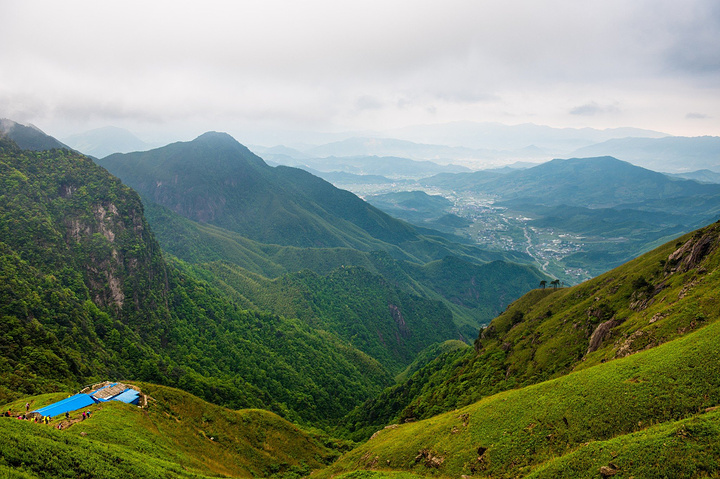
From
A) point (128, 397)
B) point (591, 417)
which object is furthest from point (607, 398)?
point (128, 397)

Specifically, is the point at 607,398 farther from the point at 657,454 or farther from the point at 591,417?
the point at 657,454

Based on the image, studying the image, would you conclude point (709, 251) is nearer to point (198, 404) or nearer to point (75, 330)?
point (198, 404)

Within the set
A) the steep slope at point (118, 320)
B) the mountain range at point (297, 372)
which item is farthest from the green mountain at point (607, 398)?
the steep slope at point (118, 320)

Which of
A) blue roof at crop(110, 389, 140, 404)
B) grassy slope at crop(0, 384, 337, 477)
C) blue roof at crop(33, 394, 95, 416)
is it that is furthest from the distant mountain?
blue roof at crop(33, 394, 95, 416)

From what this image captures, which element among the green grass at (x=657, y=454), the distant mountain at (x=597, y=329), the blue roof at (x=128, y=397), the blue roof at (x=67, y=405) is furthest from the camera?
the blue roof at (x=128, y=397)

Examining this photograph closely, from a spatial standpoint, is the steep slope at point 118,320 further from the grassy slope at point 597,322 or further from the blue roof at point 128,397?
the grassy slope at point 597,322
